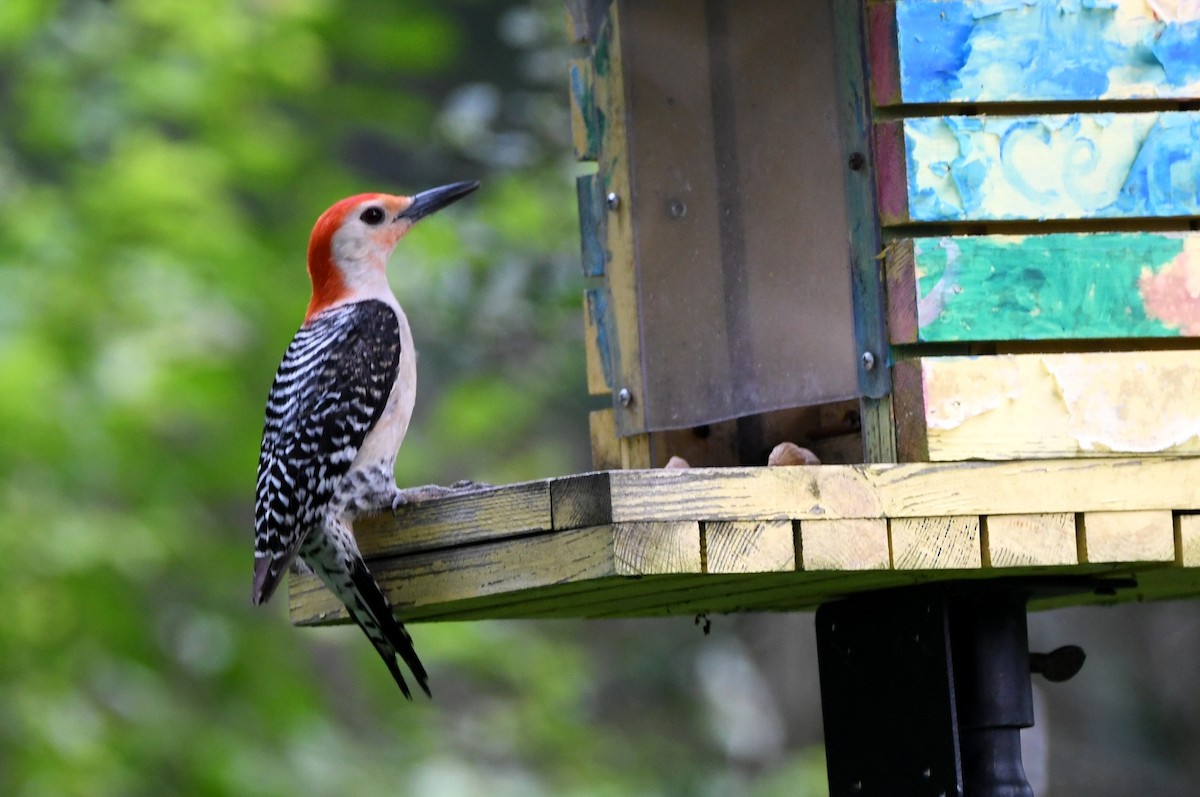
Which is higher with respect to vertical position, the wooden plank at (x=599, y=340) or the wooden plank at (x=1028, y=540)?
the wooden plank at (x=599, y=340)

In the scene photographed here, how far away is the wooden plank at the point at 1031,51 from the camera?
2.72m

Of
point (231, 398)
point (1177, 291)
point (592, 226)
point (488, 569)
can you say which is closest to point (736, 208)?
point (592, 226)

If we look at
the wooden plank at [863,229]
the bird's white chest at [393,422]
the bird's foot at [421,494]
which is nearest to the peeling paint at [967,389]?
the wooden plank at [863,229]

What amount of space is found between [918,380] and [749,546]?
460mm

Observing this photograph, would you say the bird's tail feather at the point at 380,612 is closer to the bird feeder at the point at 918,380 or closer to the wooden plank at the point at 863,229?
the bird feeder at the point at 918,380

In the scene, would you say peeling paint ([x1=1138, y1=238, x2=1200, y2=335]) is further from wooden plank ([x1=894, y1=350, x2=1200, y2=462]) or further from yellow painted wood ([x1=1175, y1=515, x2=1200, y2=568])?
yellow painted wood ([x1=1175, y1=515, x2=1200, y2=568])

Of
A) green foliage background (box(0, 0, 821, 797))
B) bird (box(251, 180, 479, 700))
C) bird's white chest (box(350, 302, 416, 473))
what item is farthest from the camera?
green foliage background (box(0, 0, 821, 797))

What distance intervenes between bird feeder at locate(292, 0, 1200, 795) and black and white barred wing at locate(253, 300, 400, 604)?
162 millimetres

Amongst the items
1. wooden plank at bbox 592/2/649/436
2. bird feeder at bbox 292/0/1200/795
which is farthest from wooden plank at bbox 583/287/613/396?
bird feeder at bbox 292/0/1200/795

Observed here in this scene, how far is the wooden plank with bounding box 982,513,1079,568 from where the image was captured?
253cm

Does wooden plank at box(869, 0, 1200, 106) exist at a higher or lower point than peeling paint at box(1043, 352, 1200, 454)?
higher

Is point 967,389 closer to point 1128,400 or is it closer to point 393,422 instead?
point 1128,400

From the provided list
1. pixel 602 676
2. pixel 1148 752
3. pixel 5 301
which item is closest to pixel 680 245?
pixel 5 301

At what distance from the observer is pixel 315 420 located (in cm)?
330
